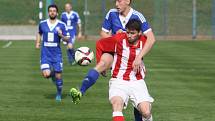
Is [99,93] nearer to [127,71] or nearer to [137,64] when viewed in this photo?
[127,71]

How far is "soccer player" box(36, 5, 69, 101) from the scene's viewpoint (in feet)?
52.0

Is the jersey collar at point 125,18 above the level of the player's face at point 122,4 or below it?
below

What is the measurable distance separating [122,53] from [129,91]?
588 millimetres

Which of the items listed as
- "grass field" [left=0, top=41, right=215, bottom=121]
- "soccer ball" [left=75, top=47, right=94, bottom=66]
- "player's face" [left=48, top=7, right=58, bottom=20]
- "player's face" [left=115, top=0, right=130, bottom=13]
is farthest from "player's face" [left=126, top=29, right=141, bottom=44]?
"player's face" [left=48, top=7, right=58, bottom=20]

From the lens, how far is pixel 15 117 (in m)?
13.0

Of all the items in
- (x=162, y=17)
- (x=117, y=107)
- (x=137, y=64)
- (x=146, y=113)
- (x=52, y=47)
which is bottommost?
(x=162, y=17)

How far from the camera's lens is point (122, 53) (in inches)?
393

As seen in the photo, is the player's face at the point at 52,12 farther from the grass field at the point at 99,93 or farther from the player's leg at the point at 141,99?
the player's leg at the point at 141,99

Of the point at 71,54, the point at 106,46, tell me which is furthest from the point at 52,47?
the point at 71,54

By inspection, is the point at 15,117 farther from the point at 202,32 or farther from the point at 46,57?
the point at 202,32

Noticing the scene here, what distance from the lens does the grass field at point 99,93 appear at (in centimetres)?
1337

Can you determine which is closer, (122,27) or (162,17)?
(122,27)

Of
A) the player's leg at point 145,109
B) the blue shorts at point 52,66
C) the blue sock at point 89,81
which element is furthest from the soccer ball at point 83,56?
the blue shorts at point 52,66

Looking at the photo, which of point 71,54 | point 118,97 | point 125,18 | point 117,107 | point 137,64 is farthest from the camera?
point 71,54
